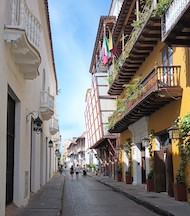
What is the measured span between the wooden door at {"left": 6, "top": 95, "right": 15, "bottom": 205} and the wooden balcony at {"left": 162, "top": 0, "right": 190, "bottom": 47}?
461 centimetres

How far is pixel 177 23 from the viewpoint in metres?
9.83

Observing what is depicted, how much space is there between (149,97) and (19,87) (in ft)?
18.9

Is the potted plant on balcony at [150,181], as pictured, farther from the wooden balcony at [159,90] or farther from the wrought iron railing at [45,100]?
the wrought iron railing at [45,100]

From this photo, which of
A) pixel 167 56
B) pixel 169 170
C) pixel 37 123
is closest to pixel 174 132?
pixel 169 170

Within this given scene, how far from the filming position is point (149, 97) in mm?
15320

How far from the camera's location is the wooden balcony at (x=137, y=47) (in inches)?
576

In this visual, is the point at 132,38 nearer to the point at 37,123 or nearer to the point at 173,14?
the point at 37,123

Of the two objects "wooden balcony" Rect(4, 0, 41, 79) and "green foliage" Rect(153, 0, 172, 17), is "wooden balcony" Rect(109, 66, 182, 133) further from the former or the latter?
"wooden balcony" Rect(4, 0, 41, 79)

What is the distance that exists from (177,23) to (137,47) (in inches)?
322

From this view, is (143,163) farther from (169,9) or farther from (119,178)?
(169,9)

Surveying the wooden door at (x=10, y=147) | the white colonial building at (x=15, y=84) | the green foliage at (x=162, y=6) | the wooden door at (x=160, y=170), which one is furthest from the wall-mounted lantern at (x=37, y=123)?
the green foliage at (x=162, y=6)

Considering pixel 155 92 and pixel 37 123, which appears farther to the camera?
pixel 37 123

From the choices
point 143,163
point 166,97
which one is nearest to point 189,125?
point 166,97

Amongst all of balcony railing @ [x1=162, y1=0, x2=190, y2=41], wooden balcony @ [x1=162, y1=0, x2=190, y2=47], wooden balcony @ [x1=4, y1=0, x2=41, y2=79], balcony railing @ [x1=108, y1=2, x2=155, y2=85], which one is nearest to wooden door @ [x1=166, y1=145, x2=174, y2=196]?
balcony railing @ [x1=108, y1=2, x2=155, y2=85]
